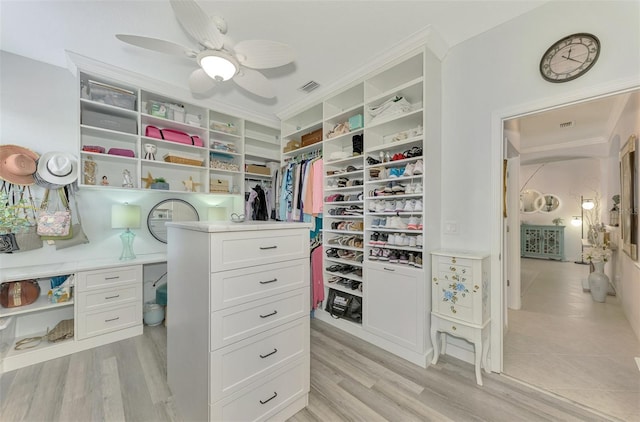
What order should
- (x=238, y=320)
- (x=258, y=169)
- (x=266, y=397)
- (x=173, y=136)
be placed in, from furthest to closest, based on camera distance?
(x=258, y=169) < (x=173, y=136) < (x=266, y=397) < (x=238, y=320)

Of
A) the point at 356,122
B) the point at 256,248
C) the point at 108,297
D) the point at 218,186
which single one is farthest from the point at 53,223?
the point at 356,122

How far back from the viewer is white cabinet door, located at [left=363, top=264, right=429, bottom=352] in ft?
6.98

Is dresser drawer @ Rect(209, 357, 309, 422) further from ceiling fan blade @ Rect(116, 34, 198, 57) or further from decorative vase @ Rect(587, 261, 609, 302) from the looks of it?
decorative vase @ Rect(587, 261, 609, 302)

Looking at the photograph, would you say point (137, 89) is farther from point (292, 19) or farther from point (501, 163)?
point (501, 163)

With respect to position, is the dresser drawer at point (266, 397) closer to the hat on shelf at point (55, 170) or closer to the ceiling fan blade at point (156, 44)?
the ceiling fan blade at point (156, 44)

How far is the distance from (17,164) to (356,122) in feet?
10.4

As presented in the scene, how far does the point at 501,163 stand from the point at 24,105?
14.3 feet

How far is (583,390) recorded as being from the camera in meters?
1.76

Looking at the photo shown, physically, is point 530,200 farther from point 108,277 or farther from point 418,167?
point 108,277

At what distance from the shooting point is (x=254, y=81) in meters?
1.99

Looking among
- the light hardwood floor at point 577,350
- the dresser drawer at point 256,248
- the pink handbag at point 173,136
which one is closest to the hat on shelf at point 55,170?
the pink handbag at point 173,136

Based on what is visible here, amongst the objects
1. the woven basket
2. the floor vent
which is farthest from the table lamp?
the floor vent

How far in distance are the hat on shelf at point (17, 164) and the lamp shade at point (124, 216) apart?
0.67 meters

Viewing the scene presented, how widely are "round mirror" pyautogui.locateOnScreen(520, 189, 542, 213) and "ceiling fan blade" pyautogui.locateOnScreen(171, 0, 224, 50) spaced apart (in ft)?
27.1
